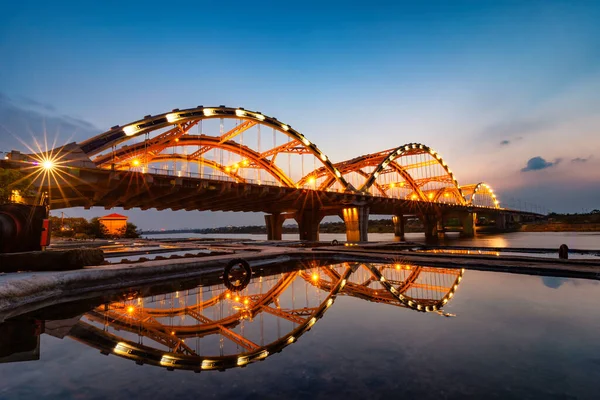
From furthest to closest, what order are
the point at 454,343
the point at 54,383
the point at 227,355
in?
the point at 454,343 → the point at 227,355 → the point at 54,383

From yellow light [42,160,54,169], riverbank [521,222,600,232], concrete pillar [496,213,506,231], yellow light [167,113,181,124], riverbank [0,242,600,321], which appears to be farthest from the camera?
concrete pillar [496,213,506,231]

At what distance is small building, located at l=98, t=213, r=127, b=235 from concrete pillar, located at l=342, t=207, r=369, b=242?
172 ft

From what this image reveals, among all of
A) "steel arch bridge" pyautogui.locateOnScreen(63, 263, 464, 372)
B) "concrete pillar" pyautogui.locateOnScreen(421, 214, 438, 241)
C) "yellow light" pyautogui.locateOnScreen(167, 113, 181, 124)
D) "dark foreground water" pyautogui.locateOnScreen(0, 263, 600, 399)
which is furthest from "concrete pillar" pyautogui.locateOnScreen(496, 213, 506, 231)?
"dark foreground water" pyautogui.locateOnScreen(0, 263, 600, 399)

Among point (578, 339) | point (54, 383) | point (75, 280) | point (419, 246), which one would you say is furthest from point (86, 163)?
point (578, 339)

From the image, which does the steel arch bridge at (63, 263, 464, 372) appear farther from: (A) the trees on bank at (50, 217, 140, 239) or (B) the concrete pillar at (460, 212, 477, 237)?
(B) the concrete pillar at (460, 212, 477, 237)

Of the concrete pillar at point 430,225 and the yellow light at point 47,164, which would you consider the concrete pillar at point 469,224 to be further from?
the yellow light at point 47,164

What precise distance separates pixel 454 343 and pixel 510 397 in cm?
221

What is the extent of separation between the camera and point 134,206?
1785 inches

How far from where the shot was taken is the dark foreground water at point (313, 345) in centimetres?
475

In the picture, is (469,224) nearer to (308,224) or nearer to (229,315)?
(308,224)

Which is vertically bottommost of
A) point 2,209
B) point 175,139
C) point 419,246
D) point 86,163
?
point 419,246

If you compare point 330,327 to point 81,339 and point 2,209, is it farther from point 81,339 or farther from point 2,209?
point 2,209

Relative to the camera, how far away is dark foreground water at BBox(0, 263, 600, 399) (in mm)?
4746

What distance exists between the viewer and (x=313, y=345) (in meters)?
6.55
